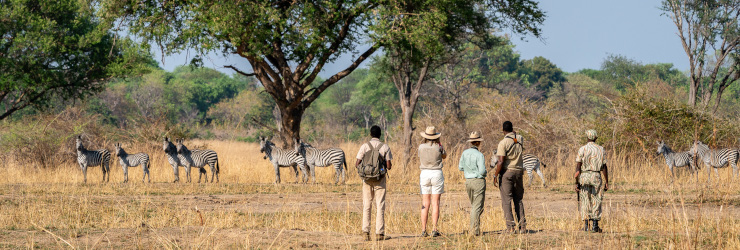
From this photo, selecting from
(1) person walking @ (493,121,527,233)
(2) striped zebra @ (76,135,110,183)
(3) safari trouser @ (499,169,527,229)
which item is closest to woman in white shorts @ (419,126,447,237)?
(1) person walking @ (493,121,527,233)

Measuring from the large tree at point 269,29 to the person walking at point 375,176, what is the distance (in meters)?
11.8

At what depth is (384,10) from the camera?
73.9ft

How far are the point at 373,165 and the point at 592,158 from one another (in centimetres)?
326

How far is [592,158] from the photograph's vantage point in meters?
11.1

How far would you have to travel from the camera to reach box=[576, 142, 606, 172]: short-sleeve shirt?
11094 millimetres

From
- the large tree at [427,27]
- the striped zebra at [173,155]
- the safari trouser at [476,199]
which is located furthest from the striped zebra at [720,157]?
the striped zebra at [173,155]

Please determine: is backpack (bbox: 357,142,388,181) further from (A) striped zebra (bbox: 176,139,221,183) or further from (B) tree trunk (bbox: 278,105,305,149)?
(B) tree trunk (bbox: 278,105,305,149)

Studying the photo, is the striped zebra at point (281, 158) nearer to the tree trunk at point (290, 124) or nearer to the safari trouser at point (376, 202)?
the tree trunk at point (290, 124)

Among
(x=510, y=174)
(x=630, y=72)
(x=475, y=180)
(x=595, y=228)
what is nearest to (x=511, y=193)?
(x=510, y=174)

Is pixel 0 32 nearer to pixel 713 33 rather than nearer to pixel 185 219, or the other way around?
pixel 185 219

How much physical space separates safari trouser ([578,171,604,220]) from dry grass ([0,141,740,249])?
0.40 metres

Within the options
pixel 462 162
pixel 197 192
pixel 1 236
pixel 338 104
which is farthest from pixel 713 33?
pixel 338 104

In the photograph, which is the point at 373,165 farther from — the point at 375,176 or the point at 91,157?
the point at 91,157

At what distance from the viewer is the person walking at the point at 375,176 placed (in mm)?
10328
